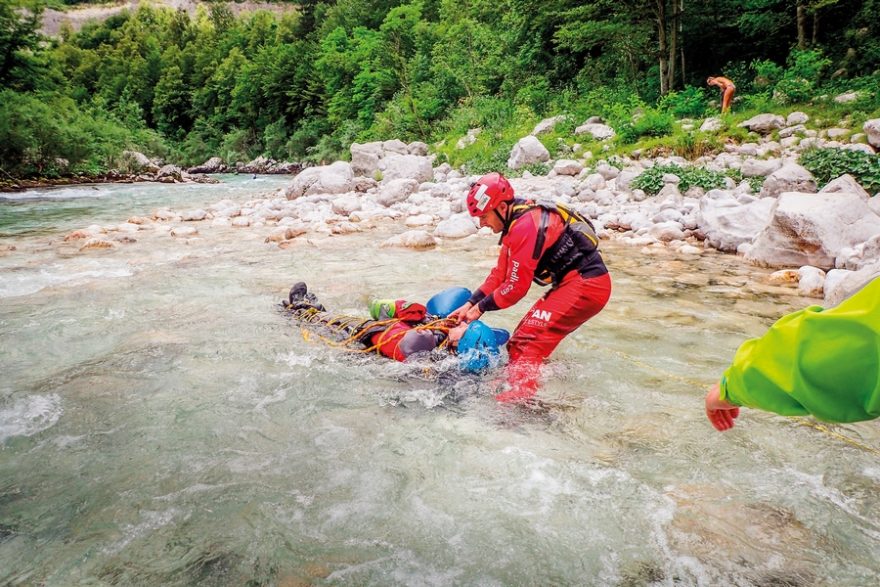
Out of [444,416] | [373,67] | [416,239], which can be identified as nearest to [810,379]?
[444,416]

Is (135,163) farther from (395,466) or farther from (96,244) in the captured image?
(395,466)

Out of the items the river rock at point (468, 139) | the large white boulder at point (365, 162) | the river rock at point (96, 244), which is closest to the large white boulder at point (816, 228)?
the river rock at point (96, 244)

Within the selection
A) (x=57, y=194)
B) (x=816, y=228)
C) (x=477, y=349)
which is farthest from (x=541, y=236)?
(x=57, y=194)

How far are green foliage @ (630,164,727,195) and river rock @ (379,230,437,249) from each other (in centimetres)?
546

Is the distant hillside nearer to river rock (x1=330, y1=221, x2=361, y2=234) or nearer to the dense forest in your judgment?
the dense forest

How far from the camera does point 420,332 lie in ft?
14.1

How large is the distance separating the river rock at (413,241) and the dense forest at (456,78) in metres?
8.34

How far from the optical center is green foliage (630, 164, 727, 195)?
10670 millimetres

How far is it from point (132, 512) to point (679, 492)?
2900mm

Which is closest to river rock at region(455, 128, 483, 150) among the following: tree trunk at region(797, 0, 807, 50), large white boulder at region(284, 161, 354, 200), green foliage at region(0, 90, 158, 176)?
large white boulder at region(284, 161, 354, 200)

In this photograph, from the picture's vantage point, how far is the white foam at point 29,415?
3.28 m

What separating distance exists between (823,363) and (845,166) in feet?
35.2

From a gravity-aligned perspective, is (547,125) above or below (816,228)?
above

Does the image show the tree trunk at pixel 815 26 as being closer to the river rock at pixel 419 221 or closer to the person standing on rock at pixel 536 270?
the river rock at pixel 419 221
